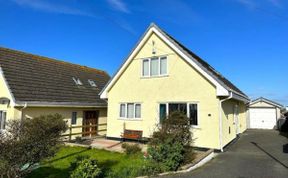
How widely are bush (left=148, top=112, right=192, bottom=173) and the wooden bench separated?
605 cm

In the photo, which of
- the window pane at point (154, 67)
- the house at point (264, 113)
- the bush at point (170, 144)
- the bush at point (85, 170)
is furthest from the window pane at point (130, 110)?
the house at point (264, 113)

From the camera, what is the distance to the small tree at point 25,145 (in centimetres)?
699

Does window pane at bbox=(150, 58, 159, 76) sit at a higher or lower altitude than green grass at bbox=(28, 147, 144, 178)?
higher

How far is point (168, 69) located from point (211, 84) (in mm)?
3317

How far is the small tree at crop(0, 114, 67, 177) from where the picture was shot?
6988 millimetres

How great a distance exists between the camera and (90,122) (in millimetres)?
21938

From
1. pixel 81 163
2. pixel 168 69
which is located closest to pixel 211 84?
pixel 168 69

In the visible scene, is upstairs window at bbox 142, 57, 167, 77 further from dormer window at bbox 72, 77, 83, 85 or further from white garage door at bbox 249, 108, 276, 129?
white garage door at bbox 249, 108, 276, 129

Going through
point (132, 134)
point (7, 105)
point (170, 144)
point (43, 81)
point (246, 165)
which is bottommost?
point (246, 165)

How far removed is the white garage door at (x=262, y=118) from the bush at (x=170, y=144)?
74.6 ft

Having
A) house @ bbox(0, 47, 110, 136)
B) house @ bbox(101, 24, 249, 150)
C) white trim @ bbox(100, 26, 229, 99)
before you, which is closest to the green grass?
house @ bbox(101, 24, 249, 150)

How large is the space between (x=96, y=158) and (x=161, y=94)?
21.0 feet

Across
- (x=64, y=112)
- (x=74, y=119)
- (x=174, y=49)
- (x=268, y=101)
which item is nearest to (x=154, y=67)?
(x=174, y=49)

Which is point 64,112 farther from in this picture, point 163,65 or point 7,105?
point 163,65
